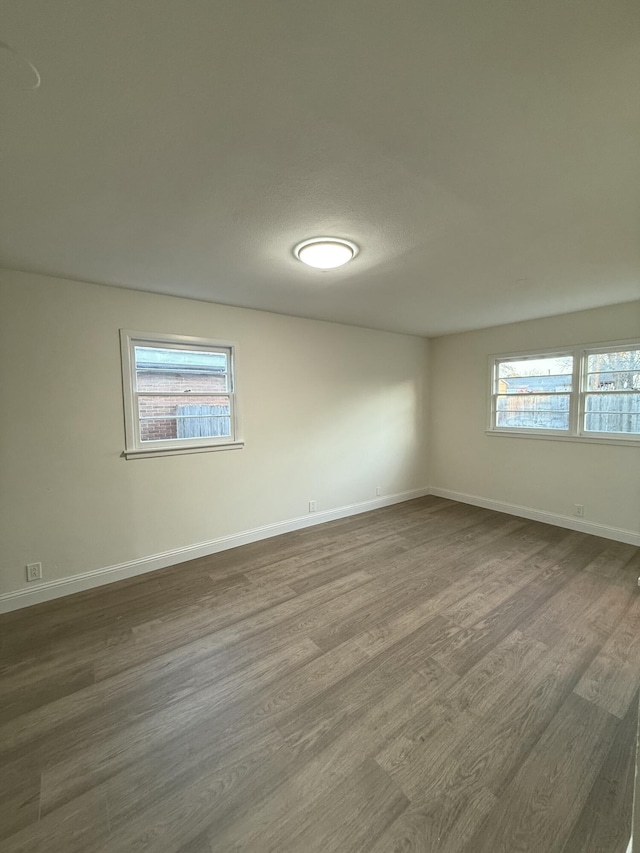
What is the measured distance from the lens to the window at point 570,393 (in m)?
3.47

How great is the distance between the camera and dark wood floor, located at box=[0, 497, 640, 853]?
1.17m

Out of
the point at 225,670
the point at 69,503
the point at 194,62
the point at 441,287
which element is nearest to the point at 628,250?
the point at 441,287

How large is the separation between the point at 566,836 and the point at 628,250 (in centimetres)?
311

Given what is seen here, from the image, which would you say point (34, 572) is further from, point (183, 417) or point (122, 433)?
point (183, 417)

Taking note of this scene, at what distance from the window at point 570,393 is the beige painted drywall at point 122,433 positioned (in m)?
1.69

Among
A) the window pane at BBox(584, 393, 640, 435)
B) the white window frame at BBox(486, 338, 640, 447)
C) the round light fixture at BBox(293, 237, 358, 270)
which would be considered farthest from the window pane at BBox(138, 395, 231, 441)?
the window pane at BBox(584, 393, 640, 435)

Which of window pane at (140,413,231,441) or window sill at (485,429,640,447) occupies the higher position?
window pane at (140,413,231,441)

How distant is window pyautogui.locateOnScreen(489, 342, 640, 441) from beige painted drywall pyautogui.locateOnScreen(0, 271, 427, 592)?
5.55 feet

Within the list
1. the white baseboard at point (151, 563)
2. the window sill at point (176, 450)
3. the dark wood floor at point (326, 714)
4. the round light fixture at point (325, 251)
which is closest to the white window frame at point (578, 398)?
the dark wood floor at point (326, 714)

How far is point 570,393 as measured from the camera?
3.85 m

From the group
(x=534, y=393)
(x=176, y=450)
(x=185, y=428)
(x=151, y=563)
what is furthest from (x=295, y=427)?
(x=534, y=393)

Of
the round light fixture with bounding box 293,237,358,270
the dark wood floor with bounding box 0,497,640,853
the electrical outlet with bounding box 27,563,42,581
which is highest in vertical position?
the round light fixture with bounding box 293,237,358,270

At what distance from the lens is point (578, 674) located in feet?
5.91

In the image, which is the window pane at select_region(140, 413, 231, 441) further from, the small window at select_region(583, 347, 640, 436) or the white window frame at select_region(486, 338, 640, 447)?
the small window at select_region(583, 347, 640, 436)
